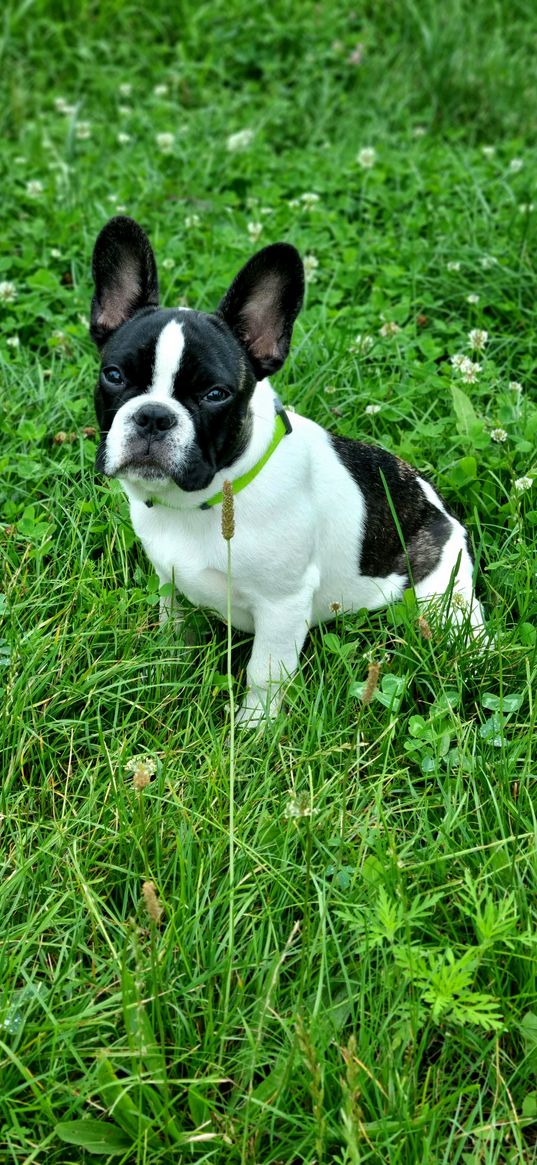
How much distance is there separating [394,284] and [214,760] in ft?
10.6

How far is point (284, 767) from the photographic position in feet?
11.2

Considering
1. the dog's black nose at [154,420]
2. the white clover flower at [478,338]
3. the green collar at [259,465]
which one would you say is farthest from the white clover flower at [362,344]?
the dog's black nose at [154,420]

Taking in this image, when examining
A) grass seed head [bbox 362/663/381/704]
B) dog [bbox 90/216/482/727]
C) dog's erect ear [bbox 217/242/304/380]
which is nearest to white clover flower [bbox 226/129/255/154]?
dog [bbox 90/216/482/727]

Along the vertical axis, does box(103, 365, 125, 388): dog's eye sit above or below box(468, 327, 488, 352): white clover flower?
above

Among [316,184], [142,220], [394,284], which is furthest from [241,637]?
[316,184]

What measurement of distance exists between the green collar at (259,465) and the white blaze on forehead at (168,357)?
362mm

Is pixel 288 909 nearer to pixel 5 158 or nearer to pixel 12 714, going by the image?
pixel 12 714

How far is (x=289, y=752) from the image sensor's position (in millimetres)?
3529

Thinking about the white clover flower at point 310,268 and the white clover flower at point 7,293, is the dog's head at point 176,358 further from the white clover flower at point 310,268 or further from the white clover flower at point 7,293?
the white clover flower at point 310,268

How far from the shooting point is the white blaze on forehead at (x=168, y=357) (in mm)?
3357

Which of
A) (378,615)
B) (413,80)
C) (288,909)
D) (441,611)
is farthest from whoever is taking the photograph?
(413,80)

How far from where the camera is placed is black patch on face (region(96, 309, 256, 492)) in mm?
3361

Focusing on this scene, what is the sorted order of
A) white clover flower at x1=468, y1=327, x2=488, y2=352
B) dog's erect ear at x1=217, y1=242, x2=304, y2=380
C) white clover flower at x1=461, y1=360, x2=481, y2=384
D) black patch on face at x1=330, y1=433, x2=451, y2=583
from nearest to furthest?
dog's erect ear at x1=217, y1=242, x2=304, y2=380, black patch on face at x1=330, y1=433, x2=451, y2=583, white clover flower at x1=461, y1=360, x2=481, y2=384, white clover flower at x1=468, y1=327, x2=488, y2=352

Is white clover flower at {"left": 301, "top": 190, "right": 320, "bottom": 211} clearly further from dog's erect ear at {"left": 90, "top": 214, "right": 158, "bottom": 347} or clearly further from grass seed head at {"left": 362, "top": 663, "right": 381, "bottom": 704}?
grass seed head at {"left": 362, "top": 663, "right": 381, "bottom": 704}
